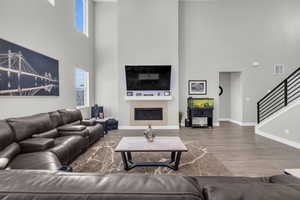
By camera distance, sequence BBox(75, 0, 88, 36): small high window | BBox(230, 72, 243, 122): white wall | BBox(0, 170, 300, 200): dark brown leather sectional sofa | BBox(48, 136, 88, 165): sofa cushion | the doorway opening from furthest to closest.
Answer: the doorway opening < BBox(230, 72, 243, 122): white wall < BBox(75, 0, 88, 36): small high window < BBox(48, 136, 88, 165): sofa cushion < BBox(0, 170, 300, 200): dark brown leather sectional sofa

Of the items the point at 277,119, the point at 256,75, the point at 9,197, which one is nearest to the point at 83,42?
the point at 9,197

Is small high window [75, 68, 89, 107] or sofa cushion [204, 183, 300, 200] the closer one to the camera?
sofa cushion [204, 183, 300, 200]

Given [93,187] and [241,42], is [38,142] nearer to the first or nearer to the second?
[93,187]

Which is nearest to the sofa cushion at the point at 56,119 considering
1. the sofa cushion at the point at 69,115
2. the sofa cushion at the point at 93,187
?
the sofa cushion at the point at 69,115

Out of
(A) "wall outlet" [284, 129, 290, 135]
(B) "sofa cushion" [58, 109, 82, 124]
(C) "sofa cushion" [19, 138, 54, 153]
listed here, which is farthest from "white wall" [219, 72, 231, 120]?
(C) "sofa cushion" [19, 138, 54, 153]

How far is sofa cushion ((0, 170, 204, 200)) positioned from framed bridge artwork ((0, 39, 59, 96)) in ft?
9.28

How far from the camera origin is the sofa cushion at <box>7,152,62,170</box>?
6.39 feet

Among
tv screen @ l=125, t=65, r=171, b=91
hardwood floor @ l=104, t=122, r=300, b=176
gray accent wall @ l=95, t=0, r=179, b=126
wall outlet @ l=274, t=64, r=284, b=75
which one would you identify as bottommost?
hardwood floor @ l=104, t=122, r=300, b=176

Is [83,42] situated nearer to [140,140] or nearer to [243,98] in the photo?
[140,140]

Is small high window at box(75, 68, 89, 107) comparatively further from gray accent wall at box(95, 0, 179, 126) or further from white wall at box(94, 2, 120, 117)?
gray accent wall at box(95, 0, 179, 126)

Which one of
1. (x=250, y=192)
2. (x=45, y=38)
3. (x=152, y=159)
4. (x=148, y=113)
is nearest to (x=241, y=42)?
(x=148, y=113)

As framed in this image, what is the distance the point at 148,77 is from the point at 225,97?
14.7ft

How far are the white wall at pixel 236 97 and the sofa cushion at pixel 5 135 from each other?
25.8 feet

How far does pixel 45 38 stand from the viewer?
150 inches
